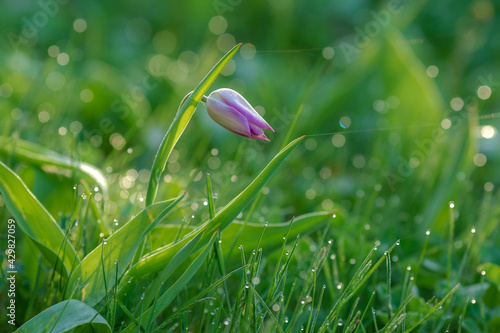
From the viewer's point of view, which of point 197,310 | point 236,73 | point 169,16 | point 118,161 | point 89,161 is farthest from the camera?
point 169,16

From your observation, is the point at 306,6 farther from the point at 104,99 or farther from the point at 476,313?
the point at 476,313

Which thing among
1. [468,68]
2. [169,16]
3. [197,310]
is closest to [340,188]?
[197,310]
